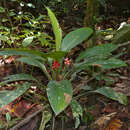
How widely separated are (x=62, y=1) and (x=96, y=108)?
2.50 metres

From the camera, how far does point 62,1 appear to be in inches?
144

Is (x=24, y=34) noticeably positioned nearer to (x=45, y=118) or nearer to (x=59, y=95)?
(x=45, y=118)

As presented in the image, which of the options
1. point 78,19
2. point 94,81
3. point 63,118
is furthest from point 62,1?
point 63,118

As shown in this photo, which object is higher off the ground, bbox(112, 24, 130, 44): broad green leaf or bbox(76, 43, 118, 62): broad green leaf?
bbox(112, 24, 130, 44): broad green leaf

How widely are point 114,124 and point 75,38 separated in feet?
2.24

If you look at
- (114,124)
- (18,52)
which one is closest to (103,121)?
(114,124)

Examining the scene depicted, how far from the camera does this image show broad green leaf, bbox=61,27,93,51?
150 centimetres

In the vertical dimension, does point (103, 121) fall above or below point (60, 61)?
below

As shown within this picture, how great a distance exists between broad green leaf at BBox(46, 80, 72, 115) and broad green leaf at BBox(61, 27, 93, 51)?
0.36m

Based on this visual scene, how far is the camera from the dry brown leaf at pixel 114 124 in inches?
56.5

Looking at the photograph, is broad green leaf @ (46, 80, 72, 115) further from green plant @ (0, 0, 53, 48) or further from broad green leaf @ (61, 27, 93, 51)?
green plant @ (0, 0, 53, 48)

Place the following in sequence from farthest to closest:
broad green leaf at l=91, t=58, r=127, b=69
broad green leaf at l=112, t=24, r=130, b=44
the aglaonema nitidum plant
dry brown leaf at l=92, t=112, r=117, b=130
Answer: broad green leaf at l=112, t=24, r=130, b=44
dry brown leaf at l=92, t=112, r=117, b=130
broad green leaf at l=91, t=58, r=127, b=69
the aglaonema nitidum plant

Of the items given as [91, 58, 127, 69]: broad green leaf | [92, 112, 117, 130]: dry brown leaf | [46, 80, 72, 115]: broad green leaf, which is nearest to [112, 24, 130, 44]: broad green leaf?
[91, 58, 127, 69]: broad green leaf

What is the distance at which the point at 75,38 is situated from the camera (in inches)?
60.7
